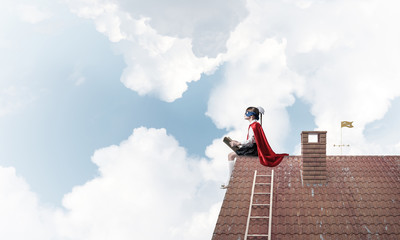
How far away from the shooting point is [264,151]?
10945 millimetres

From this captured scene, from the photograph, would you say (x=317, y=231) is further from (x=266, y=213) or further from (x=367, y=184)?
(x=367, y=184)

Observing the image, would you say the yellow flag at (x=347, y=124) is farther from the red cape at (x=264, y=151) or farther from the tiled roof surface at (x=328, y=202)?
the red cape at (x=264, y=151)

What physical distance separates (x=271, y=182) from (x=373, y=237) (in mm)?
2846

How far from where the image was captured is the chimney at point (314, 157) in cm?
1124

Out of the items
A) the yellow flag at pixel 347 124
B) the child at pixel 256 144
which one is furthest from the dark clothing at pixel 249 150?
the yellow flag at pixel 347 124

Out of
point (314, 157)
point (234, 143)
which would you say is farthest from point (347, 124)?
point (234, 143)

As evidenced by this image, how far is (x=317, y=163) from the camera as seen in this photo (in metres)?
11.3

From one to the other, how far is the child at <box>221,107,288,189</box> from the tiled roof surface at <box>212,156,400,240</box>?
68 centimetres

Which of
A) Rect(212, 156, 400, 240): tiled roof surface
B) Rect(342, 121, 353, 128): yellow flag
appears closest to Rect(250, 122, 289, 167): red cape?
Rect(212, 156, 400, 240): tiled roof surface

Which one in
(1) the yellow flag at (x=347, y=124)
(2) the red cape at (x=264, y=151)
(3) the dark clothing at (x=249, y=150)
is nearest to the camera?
(2) the red cape at (x=264, y=151)

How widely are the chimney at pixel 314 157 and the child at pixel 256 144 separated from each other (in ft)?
2.50

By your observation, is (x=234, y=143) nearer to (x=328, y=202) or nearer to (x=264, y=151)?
(x=264, y=151)

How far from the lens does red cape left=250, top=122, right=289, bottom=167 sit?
10.9 meters

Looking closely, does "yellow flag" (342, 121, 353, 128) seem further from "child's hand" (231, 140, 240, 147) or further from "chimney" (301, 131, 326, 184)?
"child's hand" (231, 140, 240, 147)
